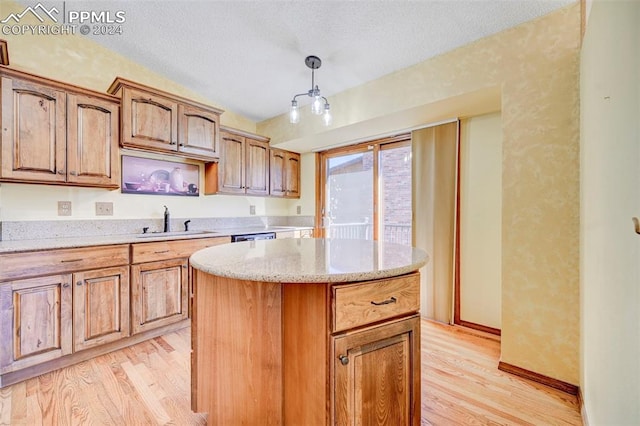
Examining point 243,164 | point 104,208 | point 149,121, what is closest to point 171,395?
point 104,208

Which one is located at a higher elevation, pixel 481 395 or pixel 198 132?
pixel 198 132

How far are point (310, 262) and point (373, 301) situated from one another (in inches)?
11.8

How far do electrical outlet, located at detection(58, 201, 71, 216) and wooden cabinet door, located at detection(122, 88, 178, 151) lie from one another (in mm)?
721

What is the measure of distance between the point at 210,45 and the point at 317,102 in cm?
126

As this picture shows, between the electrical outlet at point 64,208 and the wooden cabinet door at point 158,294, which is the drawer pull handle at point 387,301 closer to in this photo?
the wooden cabinet door at point 158,294

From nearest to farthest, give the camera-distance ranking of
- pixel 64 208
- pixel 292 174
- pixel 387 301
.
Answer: pixel 387 301 → pixel 64 208 → pixel 292 174

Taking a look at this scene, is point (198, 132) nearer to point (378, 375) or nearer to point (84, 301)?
point (84, 301)

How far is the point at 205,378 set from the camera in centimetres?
131

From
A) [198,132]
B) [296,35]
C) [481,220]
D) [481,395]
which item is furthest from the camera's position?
[198,132]

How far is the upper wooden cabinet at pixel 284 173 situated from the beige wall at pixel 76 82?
3.51ft

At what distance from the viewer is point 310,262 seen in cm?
119

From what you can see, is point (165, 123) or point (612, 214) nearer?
point (612, 214)

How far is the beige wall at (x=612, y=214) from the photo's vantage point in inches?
34.2

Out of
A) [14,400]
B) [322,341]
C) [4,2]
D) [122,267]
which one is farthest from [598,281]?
[4,2]
